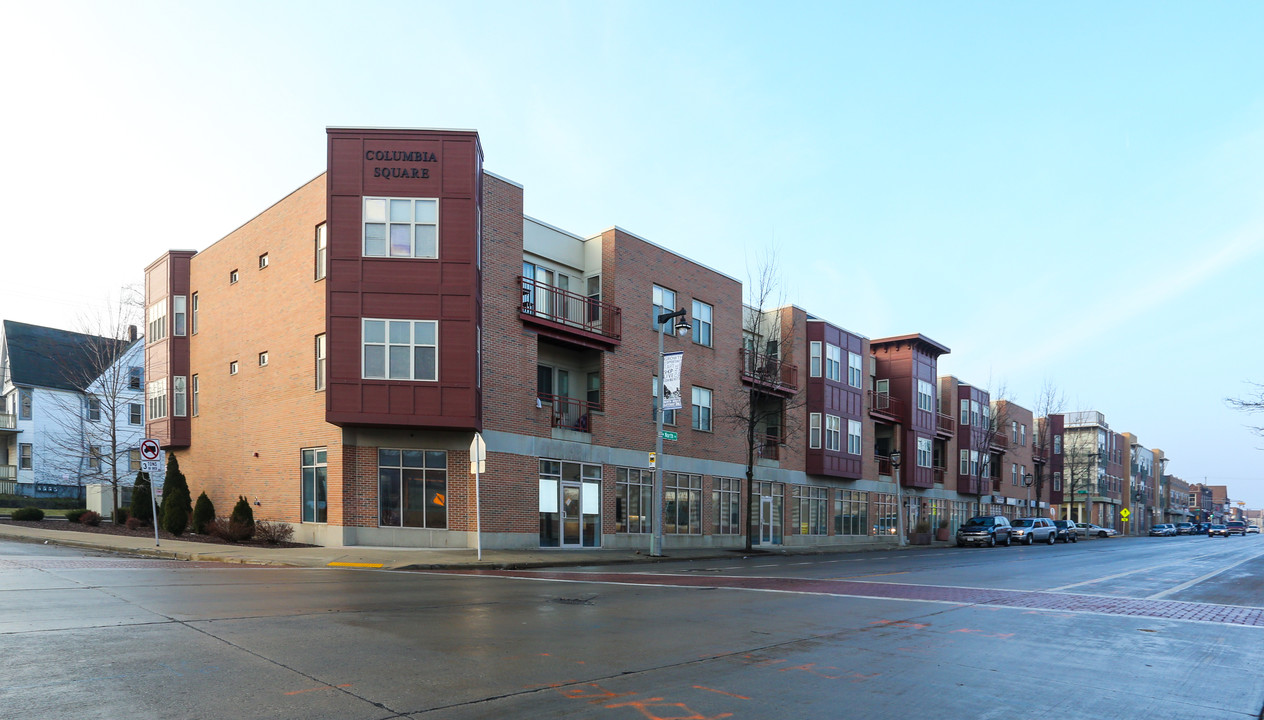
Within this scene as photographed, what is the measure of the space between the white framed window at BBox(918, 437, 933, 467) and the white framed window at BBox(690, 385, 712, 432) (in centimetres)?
2353

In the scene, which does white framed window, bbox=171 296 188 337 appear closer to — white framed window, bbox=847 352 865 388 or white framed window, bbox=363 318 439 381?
white framed window, bbox=363 318 439 381

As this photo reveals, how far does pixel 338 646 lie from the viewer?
8.12 meters

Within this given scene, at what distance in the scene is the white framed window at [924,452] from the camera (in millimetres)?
52688

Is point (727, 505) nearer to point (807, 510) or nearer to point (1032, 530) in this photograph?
point (807, 510)

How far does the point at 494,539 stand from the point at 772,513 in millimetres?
17687

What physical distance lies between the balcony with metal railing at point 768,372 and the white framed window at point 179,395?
2322 centimetres

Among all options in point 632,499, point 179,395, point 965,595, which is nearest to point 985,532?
point 632,499

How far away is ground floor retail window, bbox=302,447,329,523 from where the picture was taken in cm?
2470

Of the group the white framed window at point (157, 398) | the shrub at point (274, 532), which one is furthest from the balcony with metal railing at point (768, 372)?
the white framed window at point (157, 398)

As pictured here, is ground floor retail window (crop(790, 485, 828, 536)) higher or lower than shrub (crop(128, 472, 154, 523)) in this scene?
lower

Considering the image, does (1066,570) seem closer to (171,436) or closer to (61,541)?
(61,541)

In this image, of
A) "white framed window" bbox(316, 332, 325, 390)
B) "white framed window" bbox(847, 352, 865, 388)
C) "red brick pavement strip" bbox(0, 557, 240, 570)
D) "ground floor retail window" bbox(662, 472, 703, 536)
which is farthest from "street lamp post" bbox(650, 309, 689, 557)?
"white framed window" bbox(847, 352, 865, 388)

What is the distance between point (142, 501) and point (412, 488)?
13904 mm

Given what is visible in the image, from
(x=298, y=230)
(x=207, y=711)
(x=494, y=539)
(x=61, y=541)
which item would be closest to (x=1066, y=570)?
(x=494, y=539)
